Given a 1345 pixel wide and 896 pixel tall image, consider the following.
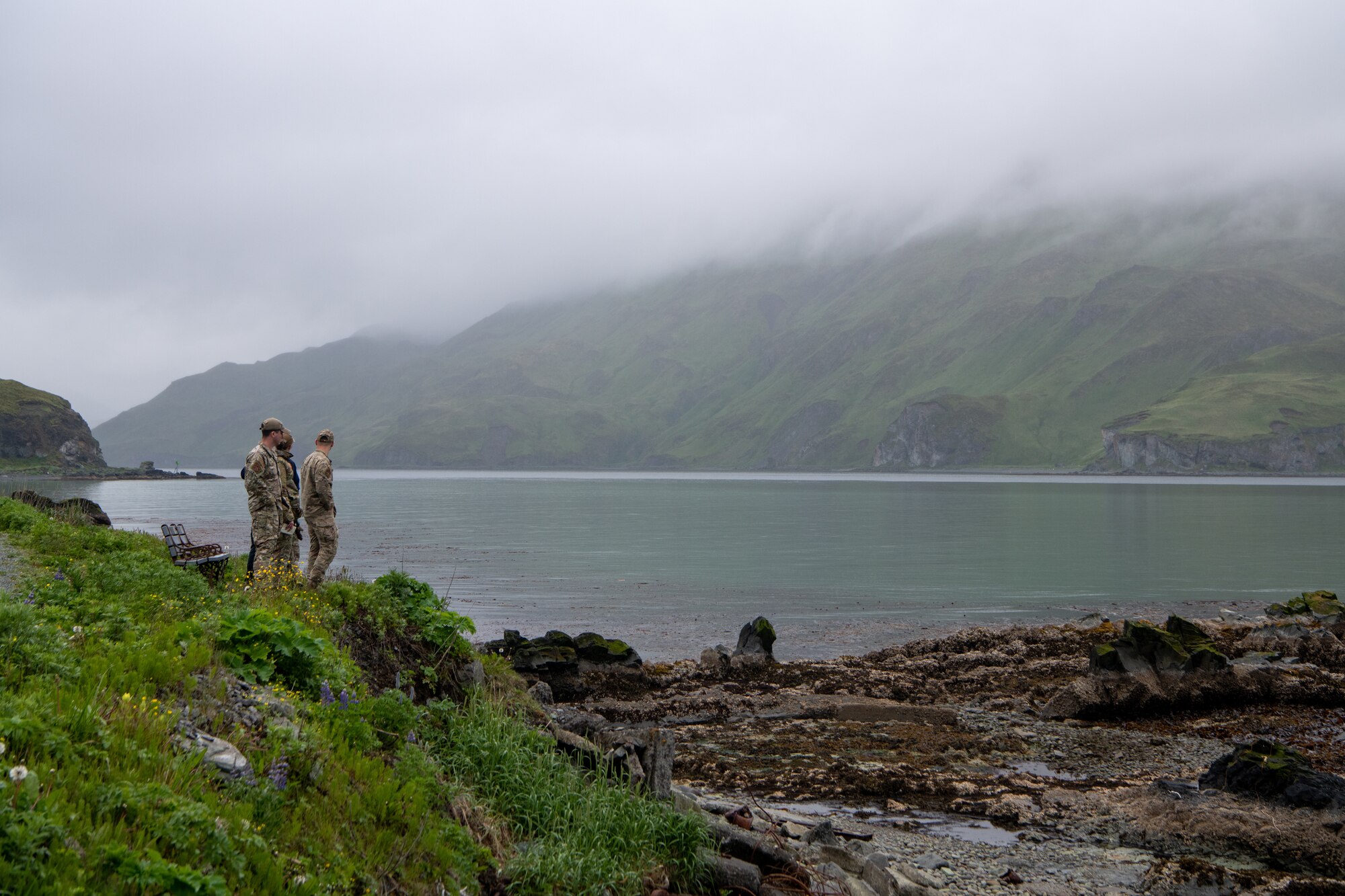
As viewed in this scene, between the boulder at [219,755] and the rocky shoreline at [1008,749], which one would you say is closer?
the boulder at [219,755]

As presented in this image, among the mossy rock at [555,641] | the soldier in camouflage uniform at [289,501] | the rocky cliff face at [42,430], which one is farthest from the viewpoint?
the rocky cliff face at [42,430]

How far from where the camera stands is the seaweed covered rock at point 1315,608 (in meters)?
28.0

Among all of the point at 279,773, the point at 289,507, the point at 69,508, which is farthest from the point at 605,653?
the point at 69,508

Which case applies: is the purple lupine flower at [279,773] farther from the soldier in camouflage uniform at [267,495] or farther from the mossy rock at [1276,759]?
the mossy rock at [1276,759]

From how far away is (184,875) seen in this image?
473cm

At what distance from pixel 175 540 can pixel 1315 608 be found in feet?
104

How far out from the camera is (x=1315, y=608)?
29219 millimetres

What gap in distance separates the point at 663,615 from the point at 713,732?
635 inches

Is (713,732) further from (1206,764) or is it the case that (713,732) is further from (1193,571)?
(1193,571)

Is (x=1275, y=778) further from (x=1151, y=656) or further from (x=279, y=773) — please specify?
(x=279, y=773)

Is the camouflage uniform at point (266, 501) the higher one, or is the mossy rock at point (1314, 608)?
the camouflage uniform at point (266, 501)

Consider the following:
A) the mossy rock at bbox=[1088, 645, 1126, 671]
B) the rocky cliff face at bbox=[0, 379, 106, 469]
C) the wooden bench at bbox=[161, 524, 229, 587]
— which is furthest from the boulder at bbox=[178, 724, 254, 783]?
the rocky cliff face at bbox=[0, 379, 106, 469]

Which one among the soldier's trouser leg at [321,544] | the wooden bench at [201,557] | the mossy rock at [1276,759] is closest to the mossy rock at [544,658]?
the soldier's trouser leg at [321,544]

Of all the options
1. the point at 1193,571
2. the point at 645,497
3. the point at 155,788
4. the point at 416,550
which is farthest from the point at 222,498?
the point at 155,788
